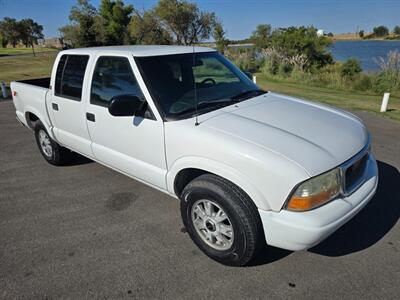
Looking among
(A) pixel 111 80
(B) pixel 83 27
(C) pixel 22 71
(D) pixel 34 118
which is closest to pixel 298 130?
(A) pixel 111 80

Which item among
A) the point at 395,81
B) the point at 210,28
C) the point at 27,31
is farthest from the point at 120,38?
the point at 27,31

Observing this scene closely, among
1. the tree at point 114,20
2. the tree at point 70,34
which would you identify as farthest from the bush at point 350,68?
the tree at point 70,34

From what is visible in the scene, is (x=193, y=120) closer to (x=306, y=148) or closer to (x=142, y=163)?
(x=142, y=163)

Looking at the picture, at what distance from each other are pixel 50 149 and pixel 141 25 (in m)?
33.5

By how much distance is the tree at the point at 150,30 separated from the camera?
33594 mm

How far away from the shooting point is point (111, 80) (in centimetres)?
337

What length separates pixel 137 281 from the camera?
99.9 inches

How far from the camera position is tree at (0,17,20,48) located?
70312 millimetres

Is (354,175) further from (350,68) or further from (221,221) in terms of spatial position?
(350,68)

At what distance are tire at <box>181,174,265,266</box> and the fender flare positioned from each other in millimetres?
76

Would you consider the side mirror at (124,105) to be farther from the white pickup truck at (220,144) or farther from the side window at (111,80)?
the side window at (111,80)

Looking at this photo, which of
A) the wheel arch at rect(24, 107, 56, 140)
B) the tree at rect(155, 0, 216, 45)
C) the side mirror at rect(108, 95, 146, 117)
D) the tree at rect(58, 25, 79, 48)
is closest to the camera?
the side mirror at rect(108, 95, 146, 117)

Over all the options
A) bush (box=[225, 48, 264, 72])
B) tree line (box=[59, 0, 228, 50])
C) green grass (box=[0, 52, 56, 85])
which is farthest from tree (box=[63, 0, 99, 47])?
bush (box=[225, 48, 264, 72])

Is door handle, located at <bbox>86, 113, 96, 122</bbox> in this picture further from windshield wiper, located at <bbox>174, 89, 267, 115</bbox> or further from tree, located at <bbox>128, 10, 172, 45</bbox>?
tree, located at <bbox>128, 10, 172, 45</bbox>
